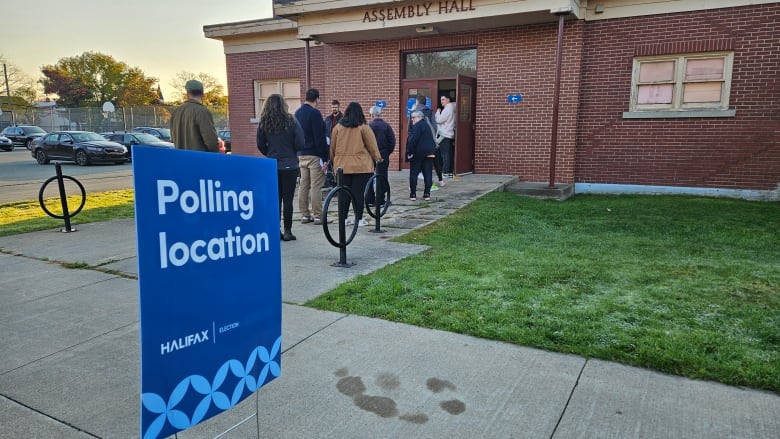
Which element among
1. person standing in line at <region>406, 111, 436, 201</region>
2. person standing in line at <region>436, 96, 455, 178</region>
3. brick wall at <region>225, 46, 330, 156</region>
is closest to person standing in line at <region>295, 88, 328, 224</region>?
person standing in line at <region>406, 111, 436, 201</region>

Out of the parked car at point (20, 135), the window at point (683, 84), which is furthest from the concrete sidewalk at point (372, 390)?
the parked car at point (20, 135)

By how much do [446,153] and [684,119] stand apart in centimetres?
505

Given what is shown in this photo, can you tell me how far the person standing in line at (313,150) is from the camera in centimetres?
738

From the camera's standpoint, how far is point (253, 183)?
2.32 m

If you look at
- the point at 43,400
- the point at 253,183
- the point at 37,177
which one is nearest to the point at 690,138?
the point at 253,183

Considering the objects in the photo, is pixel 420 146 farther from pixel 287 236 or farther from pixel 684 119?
pixel 684 119

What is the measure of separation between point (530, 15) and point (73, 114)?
49096 millimetres

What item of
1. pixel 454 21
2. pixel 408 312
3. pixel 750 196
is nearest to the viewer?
pixel 408 312

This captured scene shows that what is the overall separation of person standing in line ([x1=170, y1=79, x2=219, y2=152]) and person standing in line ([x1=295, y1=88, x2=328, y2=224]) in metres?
1.36

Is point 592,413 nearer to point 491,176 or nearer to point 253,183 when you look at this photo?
point 253,183

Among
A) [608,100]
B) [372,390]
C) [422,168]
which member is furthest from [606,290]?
[608,100]

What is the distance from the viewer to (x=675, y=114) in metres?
10.6

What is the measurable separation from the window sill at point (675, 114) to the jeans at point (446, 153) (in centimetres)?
385

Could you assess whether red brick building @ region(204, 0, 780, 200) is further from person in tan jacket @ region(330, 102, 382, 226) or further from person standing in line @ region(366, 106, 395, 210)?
person in tan jacket @ region(330, 102, 382, 226)
